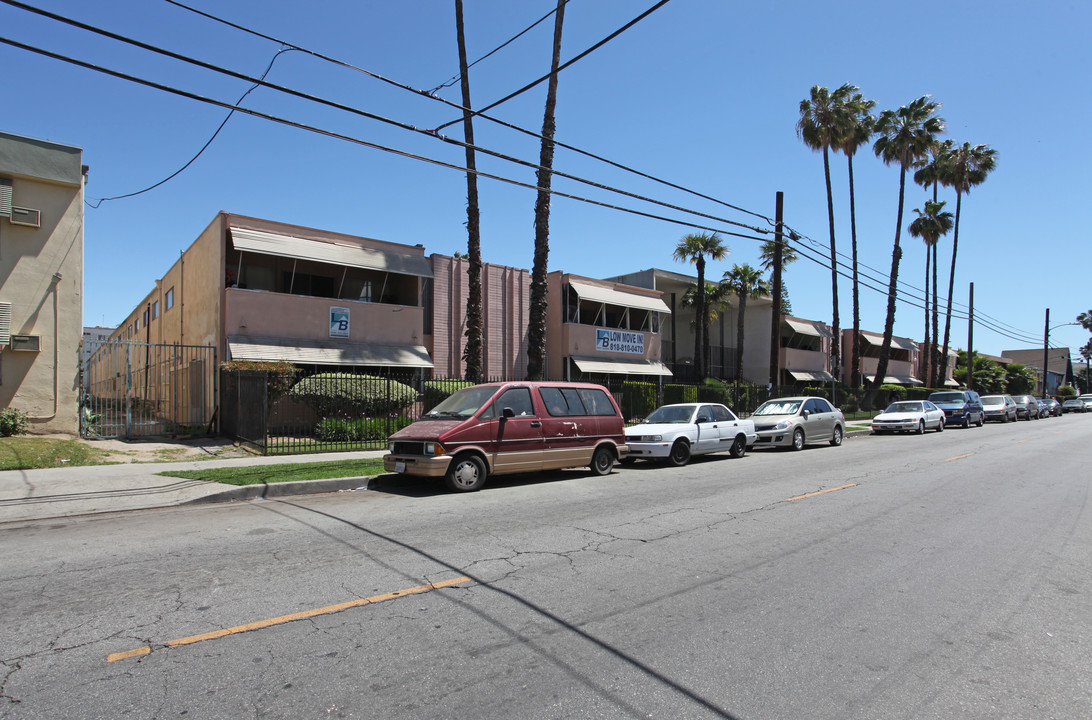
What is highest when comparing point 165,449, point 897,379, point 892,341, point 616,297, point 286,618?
point 616,297

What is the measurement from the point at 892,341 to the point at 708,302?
22.7 m

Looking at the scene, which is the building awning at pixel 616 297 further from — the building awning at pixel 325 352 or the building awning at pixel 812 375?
the building awning at pixel 812 375

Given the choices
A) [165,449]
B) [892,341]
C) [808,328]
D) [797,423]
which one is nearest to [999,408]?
[808,328]

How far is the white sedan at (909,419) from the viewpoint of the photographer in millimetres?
24516

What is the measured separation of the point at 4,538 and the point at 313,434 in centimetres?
999

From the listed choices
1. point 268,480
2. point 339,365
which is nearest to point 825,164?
point 339,365

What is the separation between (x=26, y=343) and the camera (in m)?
14.1

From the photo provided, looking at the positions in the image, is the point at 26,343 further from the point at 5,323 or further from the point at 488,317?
the point at 488,317

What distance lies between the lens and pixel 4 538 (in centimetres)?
686

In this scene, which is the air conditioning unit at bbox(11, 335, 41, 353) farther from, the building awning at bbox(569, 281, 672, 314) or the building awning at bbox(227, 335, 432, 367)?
the building awning at bbox(569, 281, 672, 314)

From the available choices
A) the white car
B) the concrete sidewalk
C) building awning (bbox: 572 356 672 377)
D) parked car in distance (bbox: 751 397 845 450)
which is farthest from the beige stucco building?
parked car in distance (bbox: 751 397 845 450)

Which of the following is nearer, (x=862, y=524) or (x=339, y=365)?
(x=862, y=524)

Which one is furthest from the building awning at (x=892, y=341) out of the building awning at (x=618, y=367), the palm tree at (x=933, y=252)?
the building awning at (x=618, y=367)

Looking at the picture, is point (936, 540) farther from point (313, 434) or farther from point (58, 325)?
point (58, 325)
